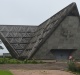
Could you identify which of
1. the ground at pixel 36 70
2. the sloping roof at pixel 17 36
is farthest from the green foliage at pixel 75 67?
the sloping roof at pixel 17 36

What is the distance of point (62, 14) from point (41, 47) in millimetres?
5834

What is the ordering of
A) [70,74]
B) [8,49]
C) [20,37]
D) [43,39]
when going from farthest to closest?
[20,37], [8,49], [43,39], [70,74]

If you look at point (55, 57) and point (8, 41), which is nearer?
point (55, 57)

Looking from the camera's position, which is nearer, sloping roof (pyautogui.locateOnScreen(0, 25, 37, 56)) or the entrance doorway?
the entrance doorway

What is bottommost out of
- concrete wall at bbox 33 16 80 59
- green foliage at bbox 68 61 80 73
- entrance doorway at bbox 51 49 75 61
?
green foliage at bbox 68 61 80 73

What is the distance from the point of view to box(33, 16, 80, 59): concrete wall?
3525cm

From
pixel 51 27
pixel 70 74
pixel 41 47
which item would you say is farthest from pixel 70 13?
pixel 70 74

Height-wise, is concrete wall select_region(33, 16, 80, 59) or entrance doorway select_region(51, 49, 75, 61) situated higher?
concrete wall select_region(33, 16, 80, 59)

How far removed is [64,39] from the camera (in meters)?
36.1

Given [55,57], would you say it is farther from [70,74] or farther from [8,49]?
[70,74]

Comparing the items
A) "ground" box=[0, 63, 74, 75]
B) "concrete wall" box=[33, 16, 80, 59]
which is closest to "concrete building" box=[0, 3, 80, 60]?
"concrete wall" box=[33, 16, 80, 59]

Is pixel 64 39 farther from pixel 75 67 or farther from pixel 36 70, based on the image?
pixel 75 67

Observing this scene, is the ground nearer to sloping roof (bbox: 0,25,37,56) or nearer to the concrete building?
the concrete building

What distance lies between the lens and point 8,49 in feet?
131
